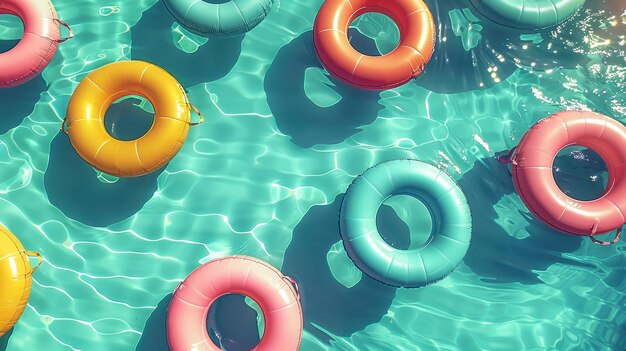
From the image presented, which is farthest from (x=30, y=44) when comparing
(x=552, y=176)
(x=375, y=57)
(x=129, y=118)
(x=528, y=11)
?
(x=552, y=176)

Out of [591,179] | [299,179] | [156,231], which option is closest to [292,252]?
[299,179]

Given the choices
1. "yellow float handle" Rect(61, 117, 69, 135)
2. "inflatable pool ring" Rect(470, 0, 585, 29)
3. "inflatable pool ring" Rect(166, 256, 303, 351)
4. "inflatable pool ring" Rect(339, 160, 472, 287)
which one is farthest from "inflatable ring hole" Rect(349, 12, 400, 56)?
"yellow float handle" Rect(61, 117, 69, 135)

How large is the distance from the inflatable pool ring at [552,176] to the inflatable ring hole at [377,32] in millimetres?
1671

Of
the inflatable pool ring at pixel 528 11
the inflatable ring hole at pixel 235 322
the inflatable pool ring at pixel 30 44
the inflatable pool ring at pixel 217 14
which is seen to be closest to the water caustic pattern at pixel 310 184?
the inflatable pool ring at pixel 528 11

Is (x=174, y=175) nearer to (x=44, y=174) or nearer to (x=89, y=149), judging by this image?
(x=89, y=149)

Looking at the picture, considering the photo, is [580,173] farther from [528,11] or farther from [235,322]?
[235,322]

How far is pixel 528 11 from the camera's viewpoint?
532cm

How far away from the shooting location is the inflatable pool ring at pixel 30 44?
5305 mm

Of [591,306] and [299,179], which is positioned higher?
[299,179]

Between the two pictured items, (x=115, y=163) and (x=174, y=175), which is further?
(x=174, y=175)

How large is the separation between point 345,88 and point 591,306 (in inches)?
124

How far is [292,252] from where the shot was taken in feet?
18.3

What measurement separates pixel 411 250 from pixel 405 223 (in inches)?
24.9

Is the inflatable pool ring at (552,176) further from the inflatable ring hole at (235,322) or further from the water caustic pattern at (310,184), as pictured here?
the inflatable ring hole at (235,322)
